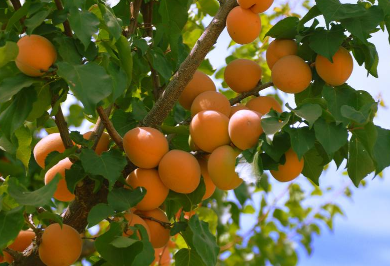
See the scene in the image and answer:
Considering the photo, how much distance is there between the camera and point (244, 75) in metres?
1.50

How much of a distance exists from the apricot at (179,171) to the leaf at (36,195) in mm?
313

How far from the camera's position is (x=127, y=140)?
52.2 inches

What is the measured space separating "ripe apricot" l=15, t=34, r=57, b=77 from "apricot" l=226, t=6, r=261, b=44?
17.1 inches

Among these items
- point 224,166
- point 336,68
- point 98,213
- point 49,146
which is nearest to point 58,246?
point 98,213

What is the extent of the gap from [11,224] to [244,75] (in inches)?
27.6

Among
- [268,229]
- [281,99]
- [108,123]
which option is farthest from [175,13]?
[268,229]

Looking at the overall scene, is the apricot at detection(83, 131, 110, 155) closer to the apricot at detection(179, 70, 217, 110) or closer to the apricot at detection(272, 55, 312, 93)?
the apricot at detection(179, 70, 217, 110)

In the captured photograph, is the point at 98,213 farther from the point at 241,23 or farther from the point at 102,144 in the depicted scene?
the point at 241,23

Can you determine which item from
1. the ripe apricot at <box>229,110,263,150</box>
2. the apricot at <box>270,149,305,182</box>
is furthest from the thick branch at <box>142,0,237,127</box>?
the apricot at <box>270,149,305,182</box>

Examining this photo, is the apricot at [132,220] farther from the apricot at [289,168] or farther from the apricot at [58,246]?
the apricot at [289,168]

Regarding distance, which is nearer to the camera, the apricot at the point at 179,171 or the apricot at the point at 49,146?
the apricot at the point at 179,171

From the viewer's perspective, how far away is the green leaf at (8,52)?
3.72 feet

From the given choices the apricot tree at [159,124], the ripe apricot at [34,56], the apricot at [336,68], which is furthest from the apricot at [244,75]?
the ripe apricot at [34,56]

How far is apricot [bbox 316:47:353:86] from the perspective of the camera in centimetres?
134
